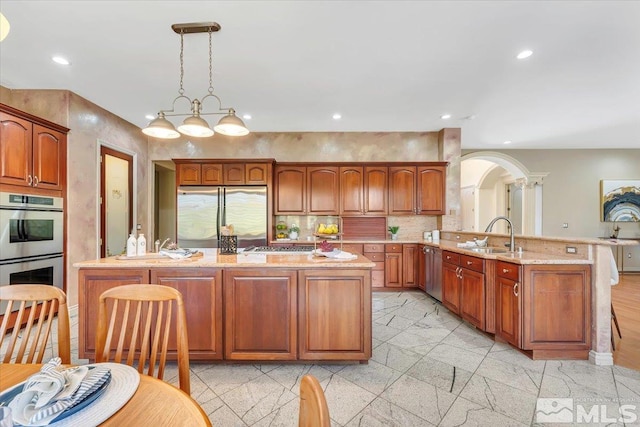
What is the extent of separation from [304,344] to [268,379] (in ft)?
1.19

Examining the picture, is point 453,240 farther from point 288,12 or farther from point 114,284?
point 114,284

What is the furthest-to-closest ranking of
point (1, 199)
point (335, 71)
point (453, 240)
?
1. point (453, 240)
2. point (335, 71)
3. point (1, 199)

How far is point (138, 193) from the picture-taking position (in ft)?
15.8

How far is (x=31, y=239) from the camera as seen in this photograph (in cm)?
307

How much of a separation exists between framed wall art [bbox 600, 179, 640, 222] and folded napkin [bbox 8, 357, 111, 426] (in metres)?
8.91

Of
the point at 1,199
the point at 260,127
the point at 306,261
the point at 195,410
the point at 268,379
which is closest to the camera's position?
the point at 195,410

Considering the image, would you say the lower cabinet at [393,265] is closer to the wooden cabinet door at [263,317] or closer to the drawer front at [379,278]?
the drawer front at [379,278]

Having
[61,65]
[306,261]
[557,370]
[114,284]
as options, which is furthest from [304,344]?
[61,65]

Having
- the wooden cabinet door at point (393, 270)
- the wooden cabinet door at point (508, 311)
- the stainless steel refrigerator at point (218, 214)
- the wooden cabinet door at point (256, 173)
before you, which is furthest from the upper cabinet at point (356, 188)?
the wooden cabinet door at point (508, 311)

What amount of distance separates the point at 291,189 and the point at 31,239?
11.0ft

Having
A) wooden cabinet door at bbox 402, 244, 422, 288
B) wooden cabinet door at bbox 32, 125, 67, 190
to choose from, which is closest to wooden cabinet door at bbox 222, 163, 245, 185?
wooden cabinet door at bbox 32, 125, 67, 190

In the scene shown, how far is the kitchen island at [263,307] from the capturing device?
2.23 metres

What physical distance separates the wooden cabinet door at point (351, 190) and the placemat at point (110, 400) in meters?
4.24

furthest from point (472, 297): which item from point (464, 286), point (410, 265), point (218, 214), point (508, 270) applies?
point (218, 214)
